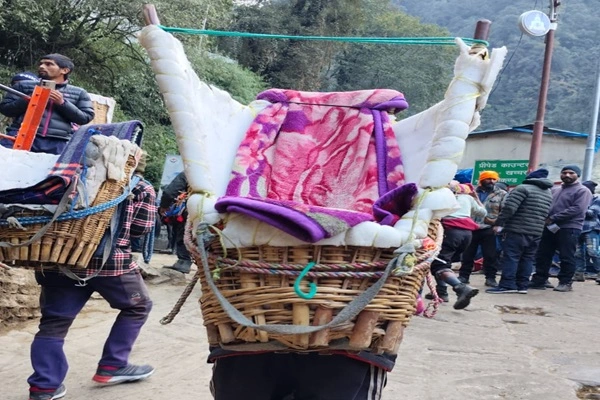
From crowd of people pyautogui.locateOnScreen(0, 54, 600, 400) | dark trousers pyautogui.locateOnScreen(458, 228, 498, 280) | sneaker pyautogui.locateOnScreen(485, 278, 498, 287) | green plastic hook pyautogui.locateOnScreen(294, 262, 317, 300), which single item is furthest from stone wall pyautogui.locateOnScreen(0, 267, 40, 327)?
sneaker pyautogui.locateOnScreen(485, 278, 498, 287)

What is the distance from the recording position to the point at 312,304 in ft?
4.88

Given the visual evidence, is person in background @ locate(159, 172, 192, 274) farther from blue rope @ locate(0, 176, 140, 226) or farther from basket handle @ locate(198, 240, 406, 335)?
basket handle @ locate(198, 240, 406, 335)

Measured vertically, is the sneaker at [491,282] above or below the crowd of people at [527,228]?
below

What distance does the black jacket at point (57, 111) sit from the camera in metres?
3.77

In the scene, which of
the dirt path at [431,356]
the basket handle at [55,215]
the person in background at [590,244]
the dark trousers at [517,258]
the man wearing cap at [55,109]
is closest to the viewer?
the basket handle at [55,215]

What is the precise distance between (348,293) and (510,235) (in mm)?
7880

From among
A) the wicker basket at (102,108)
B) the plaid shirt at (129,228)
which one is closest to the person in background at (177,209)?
the wicker basket at (102,108)

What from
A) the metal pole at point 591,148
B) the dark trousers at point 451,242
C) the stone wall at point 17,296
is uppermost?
the metal pole at point 591,148

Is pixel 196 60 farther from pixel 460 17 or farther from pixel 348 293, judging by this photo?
pixel 460 17

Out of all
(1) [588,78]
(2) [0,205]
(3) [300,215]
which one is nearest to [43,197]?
(2) [0,205]

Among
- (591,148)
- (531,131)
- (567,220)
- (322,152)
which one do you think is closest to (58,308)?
(322,152)

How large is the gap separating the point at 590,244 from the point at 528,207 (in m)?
2.77

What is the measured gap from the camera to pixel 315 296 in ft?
4.85

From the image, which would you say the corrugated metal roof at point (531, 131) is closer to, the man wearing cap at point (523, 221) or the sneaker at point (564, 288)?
the sneaker at point (564, 288)
